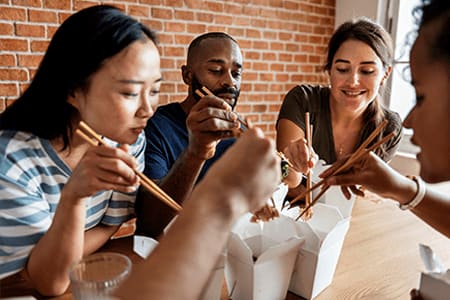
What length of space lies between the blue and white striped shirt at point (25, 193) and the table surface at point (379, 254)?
0.14 meters

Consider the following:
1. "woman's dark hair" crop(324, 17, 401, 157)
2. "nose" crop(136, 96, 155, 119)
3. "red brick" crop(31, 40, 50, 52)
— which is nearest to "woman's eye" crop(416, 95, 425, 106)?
"nose" crop(136, 96, 155, 119)

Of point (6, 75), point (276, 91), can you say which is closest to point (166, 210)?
point (6, 75)

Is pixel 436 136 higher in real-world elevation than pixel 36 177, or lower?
higher

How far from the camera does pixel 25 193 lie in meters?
0.84

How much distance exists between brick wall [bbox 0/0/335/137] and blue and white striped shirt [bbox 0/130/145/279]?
141 cm

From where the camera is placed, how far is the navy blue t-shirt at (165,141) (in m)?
1.40

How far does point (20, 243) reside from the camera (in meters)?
0.82

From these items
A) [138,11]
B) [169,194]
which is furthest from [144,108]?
[138,11]

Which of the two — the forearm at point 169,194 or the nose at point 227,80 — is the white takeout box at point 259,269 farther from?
the nose at point 227,80

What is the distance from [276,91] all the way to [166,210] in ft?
7.54

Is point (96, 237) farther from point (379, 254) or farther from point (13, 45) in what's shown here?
point (13, 45)

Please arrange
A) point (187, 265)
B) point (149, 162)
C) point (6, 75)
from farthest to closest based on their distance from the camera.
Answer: point (6, 75)
point (149, 162)
point (187, 265)

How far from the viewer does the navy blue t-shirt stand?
1.40m

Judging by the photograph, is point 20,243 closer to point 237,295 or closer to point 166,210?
point 166,210
